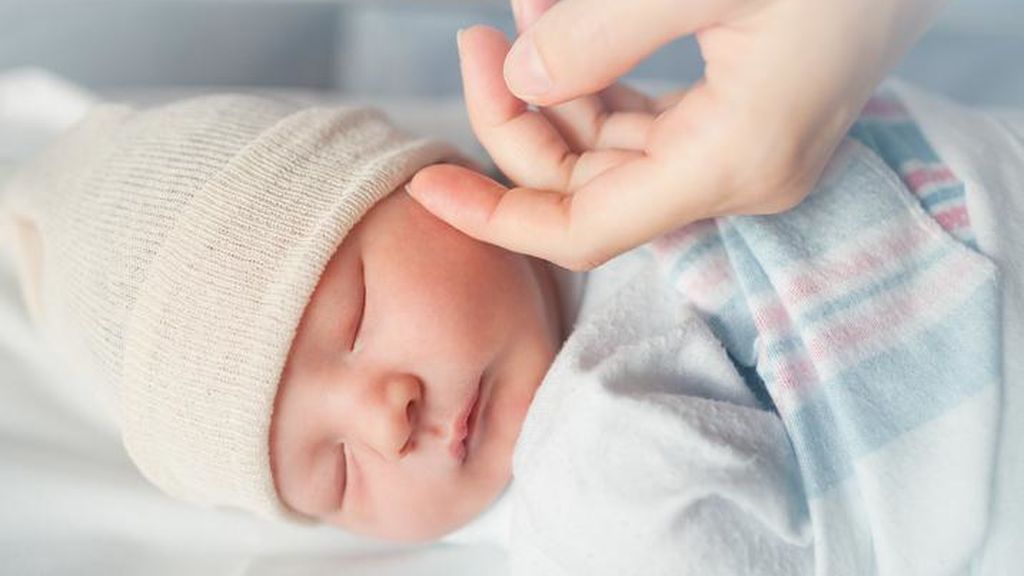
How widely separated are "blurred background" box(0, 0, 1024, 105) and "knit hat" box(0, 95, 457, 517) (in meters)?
0.33

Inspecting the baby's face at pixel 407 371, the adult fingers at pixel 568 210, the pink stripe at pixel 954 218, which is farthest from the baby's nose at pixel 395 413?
the pink stripe at pixel 954 218

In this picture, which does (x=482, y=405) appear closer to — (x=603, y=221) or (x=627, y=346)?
(x=627, y=346)

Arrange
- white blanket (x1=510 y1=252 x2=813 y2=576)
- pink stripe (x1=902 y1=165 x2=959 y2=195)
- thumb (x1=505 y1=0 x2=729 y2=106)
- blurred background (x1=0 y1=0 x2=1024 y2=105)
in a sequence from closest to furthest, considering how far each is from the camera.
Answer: thumb (x1=505 y1=0 x2=729 y2=106) → white blanket (x1=510 y1=252 x2=813 y2=576) → pink stripe (x1=902 y1=165 x2=959 y2=195) → blurred background (x1=0 y1=0 x2=1024 y2=105)

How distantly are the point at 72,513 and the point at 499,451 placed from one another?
0.46 metres

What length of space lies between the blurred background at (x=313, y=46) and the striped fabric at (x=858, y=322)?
1.49 ft

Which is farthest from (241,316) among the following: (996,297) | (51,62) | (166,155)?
(51,62)

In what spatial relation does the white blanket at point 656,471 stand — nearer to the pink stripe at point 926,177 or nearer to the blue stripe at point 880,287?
the blue stripe at point 880,287

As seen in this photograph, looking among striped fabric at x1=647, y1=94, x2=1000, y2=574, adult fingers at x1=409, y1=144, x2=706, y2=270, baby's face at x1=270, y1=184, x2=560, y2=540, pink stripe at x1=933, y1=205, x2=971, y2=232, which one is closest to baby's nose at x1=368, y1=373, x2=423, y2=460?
baby's face at x1=270, y1=184, x2=560, y2=540

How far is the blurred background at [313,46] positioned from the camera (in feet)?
4.54

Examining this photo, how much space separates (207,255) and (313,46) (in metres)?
0.88

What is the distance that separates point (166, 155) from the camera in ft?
3.19

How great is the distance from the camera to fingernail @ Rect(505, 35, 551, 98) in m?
0.69

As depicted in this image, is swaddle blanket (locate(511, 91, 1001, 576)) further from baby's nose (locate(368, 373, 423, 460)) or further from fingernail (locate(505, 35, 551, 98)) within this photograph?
fingernail (locate(505, 35, 551, 98))

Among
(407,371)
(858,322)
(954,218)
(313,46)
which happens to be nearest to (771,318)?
(858,322)
